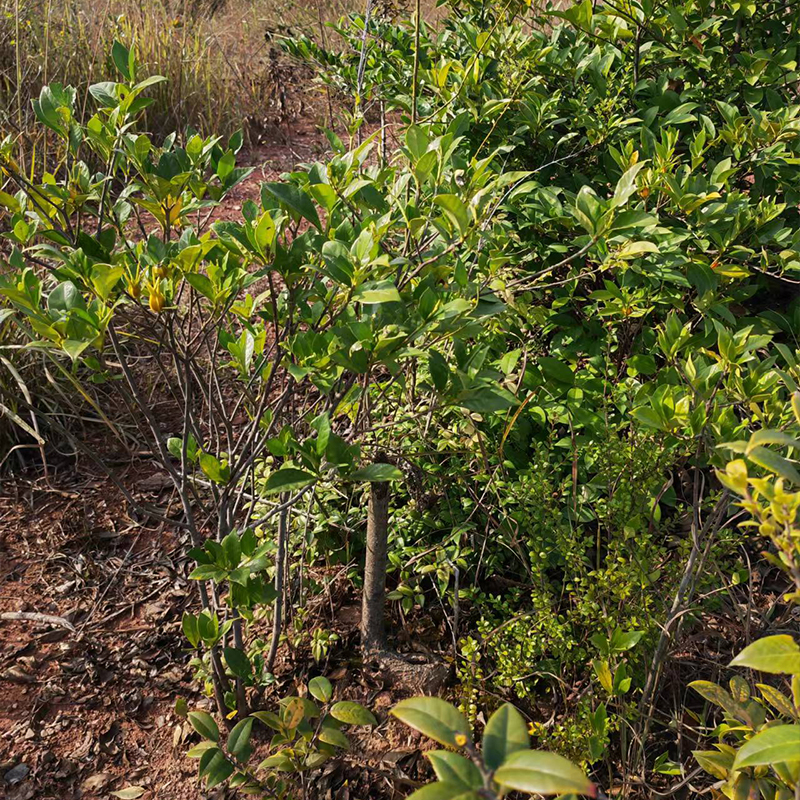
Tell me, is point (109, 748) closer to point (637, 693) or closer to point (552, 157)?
point (637, 693)

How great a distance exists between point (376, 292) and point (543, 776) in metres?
0.76

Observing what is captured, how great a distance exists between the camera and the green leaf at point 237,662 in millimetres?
1595

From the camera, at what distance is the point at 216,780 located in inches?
59.0

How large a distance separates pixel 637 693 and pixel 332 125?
14.9 ft

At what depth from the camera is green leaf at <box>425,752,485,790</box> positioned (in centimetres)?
72

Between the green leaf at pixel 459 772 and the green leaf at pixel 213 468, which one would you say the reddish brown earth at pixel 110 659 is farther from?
the green leaf at pixel 459 772

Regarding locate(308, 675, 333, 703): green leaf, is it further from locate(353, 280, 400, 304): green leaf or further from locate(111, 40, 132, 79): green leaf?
locate(111, 40, 132, 79): green leaf

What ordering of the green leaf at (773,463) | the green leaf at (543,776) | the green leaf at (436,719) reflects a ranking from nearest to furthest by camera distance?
the green leaf at (543,776)
the green leaf at (436,719)
the green leaf at (773,463)

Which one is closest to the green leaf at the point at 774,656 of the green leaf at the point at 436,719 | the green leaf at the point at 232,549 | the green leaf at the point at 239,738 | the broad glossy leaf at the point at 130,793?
the green leaf at the point at 436,719

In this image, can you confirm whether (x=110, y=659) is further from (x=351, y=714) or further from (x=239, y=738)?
(x=351, y=714)

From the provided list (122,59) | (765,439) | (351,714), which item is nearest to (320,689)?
(351,714)

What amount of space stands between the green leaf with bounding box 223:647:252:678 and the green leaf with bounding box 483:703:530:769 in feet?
3.13

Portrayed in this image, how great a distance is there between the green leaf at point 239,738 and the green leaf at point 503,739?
0.93 metres

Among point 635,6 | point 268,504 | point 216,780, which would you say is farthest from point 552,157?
point 216,780
